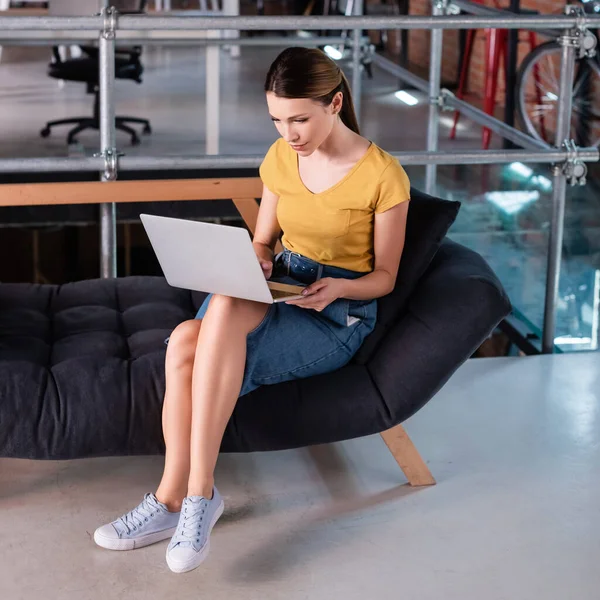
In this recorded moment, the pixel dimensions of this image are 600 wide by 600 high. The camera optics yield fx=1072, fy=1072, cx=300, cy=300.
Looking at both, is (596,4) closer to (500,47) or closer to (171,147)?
(500,47)

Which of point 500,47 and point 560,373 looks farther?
point 500,47

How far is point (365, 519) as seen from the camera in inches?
86.6

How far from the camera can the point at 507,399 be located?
2.79m

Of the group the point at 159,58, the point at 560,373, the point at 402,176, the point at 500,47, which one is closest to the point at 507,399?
the point at 560,373

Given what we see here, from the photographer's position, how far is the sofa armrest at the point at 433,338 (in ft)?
7.28

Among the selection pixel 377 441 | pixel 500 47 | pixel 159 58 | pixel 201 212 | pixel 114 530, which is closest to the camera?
pixel 114 530

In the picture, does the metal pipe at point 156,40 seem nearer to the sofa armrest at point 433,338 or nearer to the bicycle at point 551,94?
the bicycle at point 551,94

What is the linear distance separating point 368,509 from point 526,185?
3.21 m

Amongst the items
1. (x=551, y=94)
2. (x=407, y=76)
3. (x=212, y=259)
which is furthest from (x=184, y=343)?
(x=551, y=94)

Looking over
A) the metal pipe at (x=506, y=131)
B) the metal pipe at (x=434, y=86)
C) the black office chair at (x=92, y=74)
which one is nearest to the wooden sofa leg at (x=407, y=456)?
the metal pipe at (x=506, y=131)

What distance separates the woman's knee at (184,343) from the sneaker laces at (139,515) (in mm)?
276

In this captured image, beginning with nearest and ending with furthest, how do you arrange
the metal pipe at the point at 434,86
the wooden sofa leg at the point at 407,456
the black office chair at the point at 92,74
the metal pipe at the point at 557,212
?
1. the wooden sofa leg at the point at 407,456
2. the metal pipe at the point at 557,212
3. the metal pipe at the point at 434,86
4. the black office chair at the point at 92,74

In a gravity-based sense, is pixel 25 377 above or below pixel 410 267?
below

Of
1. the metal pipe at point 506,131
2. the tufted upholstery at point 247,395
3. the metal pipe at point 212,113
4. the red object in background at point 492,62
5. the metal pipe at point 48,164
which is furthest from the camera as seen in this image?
the red object in background at point 492,62
